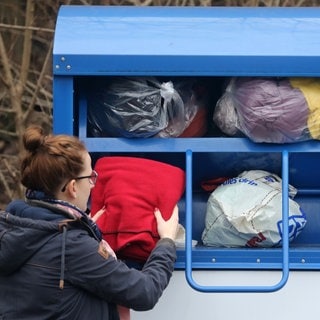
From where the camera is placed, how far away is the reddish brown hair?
2350 mm

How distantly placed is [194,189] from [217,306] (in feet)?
1.95

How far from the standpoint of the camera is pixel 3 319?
93.4 inches

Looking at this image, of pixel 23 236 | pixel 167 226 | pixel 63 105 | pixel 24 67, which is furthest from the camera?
pixel 24 67

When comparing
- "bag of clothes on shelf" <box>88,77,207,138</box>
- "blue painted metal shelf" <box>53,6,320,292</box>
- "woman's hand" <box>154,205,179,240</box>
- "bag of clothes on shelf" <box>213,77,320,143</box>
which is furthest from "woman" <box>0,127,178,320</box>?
"bag of clothes on shelf" <box>213,77,320,143</box>

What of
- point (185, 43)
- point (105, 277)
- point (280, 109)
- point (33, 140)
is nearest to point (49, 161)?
point (33, 140)

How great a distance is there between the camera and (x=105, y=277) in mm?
2312

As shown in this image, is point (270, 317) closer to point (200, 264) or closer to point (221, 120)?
point (200, 264)

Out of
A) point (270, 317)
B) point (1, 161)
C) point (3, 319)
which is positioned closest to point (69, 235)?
point (3, 319)

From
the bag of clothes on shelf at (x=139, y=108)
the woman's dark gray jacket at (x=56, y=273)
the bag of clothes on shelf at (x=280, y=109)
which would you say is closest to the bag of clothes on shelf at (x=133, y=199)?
the bag of clothes on shelf at (x=139, y=108)

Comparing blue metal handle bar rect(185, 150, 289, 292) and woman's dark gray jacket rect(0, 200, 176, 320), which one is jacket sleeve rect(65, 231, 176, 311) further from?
blue metal handle bar rect(185, 150, 289, 292)

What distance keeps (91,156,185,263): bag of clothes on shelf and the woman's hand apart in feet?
0.05

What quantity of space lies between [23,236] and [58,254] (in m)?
0.10

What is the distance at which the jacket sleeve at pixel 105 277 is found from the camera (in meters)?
2.31

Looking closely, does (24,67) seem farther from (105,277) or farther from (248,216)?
(105,277)
